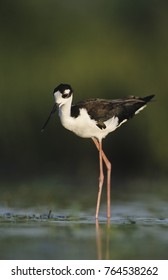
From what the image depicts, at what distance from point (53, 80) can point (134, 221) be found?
5572 millimetres

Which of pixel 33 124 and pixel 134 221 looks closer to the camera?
pixel 134 221

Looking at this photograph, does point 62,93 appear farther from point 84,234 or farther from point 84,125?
point 84,234

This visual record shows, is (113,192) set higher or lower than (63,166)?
lower

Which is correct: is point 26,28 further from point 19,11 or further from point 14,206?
point 14,206

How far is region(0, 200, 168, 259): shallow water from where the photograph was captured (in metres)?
9.13

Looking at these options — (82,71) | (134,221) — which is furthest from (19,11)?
(134,221)

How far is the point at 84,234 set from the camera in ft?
33.4

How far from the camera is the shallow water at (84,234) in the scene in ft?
30.0

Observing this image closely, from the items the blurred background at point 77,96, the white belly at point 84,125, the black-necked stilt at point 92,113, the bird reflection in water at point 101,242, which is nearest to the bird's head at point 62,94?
the black-necked stilt at point 92,113

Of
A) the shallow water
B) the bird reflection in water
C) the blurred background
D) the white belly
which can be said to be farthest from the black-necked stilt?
the blurred background

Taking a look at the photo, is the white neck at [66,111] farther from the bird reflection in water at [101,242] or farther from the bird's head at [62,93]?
the bird reflection in water at [101,242]

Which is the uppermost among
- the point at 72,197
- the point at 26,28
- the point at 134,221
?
the point at 26,28

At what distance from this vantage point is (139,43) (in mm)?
17062

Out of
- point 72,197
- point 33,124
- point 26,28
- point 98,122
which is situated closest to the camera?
point 98,122
